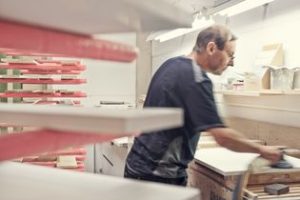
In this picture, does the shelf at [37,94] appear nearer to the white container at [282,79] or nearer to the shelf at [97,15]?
the white container at [282,79]

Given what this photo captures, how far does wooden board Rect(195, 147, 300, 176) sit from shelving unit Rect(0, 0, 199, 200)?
165 centimetres

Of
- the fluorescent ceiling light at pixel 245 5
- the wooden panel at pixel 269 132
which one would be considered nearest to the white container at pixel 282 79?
the wooden panel at pixel 269 132

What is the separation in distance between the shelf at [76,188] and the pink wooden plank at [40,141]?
0.08 metres

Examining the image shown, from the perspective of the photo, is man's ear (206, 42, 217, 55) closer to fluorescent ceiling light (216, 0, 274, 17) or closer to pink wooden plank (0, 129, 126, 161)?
Result: fluorescent ceiling light (216, 0, 274, 17)

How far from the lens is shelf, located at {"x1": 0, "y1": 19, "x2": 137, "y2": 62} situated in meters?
0.68

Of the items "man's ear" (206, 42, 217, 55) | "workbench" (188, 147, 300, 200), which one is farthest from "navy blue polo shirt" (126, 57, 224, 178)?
"workbench" (188, 147, 300, 200)

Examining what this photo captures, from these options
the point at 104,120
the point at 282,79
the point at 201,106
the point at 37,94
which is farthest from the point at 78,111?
the point at 37,94

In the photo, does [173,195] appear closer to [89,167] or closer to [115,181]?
[115,181]

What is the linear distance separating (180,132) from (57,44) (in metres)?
1.27

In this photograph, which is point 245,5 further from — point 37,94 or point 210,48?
point 37,94

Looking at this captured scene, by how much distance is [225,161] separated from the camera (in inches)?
105

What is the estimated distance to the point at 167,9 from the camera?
0.69 meters

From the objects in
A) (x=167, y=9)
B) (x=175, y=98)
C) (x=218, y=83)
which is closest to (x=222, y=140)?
(x=175, y=98)

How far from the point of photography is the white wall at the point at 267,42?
3.07m
